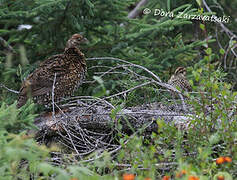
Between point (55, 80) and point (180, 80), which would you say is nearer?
point (55, 80)

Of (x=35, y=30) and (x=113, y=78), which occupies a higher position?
(x=35, y=30)

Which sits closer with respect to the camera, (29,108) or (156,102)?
(29,108)

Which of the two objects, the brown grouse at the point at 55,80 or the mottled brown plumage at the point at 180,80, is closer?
the brown grouse at the point at 55,80

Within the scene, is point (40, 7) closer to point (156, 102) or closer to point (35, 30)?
point (35, 30)

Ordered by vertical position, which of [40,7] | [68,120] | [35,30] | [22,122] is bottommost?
[68,120]

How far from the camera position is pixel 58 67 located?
5227 mm

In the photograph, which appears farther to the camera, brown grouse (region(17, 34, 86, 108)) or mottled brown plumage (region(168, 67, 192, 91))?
mottled brown plumage (region(168, 67, 192, 91))

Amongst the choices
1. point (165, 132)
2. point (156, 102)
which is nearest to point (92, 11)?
point (156, 102)

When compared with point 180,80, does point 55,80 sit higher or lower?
higher

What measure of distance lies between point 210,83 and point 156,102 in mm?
1705

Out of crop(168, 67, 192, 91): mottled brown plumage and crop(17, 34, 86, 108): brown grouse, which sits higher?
crop(17, 34, 86, 108): brown grouse

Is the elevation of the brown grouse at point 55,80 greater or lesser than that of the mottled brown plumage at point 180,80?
greater

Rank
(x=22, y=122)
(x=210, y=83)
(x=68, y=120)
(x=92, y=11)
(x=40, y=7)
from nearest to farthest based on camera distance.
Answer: (x=210, y=83) → (x=22, y=122) → (x=68, y=120) → (x=40, y=7) → (x=92, y=11)

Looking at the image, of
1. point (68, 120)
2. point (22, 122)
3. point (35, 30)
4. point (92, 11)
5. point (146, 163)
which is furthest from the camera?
point (35, 30)
